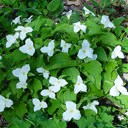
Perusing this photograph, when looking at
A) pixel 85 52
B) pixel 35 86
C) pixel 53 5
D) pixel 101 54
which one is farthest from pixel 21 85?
pixel 53 5

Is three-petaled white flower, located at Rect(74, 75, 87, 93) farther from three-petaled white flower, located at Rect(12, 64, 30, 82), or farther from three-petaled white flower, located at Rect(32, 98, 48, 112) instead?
three-petaled white flower, located at Rect(12, 64, 30, 82)

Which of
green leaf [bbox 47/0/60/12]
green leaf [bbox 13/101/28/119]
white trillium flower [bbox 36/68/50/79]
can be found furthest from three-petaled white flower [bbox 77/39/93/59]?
green leaf [bbox 47/0/60/12]

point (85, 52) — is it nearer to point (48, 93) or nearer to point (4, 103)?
point (48, 93)

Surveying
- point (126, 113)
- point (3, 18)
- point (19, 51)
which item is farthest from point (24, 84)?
point (3, 18)

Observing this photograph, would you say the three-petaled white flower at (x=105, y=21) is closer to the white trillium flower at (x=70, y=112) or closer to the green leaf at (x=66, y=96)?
the green leaf at (x=66, y=96)

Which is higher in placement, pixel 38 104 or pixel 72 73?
pixel 72 73

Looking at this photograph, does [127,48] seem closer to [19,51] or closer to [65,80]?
[65,80]
